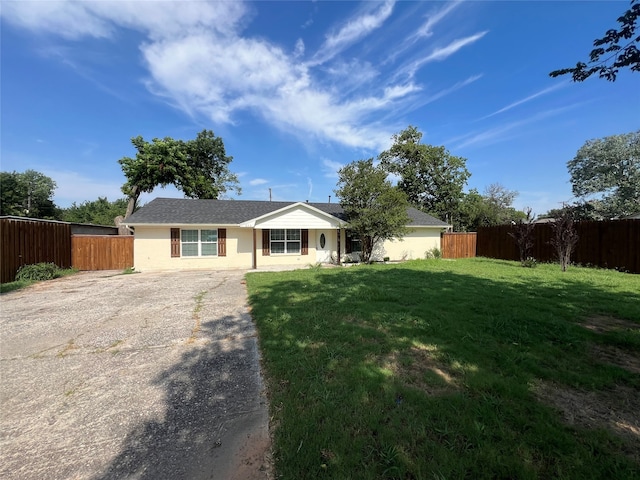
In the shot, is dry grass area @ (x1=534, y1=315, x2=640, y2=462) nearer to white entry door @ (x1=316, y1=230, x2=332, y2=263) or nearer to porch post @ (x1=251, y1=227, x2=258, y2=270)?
porch post @ (x1=251, y1=227, x2=258, y2=270)

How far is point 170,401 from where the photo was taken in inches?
118

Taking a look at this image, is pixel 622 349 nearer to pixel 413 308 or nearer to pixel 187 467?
pixel 413 308

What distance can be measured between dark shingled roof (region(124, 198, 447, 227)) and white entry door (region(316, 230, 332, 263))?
1318 millimetres

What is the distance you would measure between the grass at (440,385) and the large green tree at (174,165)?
22527mm

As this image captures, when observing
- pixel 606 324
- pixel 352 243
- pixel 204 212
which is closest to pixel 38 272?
pixel 204 212

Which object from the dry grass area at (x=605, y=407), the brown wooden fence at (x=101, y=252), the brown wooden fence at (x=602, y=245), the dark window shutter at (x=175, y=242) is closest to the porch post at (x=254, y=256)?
the dark window shutter at (x=175, y=242)

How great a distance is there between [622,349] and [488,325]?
1.50 metres

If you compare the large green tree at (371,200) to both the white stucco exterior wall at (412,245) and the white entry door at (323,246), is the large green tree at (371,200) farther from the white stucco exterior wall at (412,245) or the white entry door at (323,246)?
the white stucco exterior wall at (412,245)

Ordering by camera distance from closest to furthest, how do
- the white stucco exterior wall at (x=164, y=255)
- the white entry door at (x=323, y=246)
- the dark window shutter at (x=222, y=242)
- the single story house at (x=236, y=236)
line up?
1. the white stucco exterior wall at (x=164, y=255)
2. the single story house at (x=236, y=236)
3. the dark window shutter at (x=222, y=242)
4. the white entry door at (x=323, y=246)

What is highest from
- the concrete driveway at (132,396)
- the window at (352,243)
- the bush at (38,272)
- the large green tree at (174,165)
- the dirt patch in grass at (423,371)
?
the large green tree at (174,165)

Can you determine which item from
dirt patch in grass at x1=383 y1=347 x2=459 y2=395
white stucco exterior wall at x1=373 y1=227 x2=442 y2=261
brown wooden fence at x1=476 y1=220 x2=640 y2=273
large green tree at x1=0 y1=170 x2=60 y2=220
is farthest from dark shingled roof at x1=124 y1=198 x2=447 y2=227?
large green tree at x1=0 y1=170 x2=60 y2=220

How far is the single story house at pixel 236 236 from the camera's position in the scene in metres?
14.2

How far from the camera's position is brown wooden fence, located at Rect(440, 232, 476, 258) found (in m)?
19.6

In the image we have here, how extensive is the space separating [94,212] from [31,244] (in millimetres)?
38335
